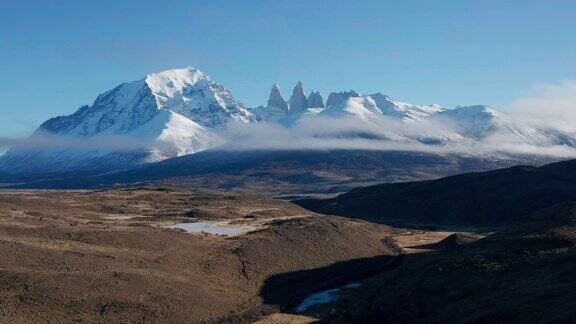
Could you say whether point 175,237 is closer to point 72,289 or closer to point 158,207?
point 72,289

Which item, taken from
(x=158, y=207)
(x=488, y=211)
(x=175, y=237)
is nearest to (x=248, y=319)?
(x=175, y=237)

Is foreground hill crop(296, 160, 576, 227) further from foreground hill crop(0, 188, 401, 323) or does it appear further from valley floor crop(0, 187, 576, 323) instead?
valley floor crop(0, 187, 576, 323)

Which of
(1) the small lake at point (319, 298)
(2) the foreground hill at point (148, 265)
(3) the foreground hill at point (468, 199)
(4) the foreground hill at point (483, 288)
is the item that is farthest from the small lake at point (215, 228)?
(3) the foreground hill at point (468, 199)

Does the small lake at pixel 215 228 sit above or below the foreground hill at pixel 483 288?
above

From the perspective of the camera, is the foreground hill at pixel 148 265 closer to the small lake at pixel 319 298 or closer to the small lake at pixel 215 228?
the small lake at pixel 319 298

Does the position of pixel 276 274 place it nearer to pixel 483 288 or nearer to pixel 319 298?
pixel 319 298

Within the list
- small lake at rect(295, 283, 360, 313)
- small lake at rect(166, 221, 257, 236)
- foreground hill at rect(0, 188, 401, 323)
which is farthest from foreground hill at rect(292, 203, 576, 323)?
small lake at rect(166, 221, 257, 236)
